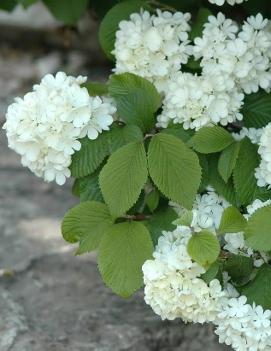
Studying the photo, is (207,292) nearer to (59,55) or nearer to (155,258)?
(155,258)

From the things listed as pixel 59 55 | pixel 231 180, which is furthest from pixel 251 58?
pixel 59 55

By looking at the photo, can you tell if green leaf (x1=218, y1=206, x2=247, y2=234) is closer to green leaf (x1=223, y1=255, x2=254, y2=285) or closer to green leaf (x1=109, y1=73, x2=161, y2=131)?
green leaf (x1=223, y1=255, x2=254, y2=285)

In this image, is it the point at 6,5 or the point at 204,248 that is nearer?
the point at 204,248

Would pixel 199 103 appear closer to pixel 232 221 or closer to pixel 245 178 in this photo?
pixel 245 178

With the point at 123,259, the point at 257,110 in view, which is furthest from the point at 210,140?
the point at 123,259

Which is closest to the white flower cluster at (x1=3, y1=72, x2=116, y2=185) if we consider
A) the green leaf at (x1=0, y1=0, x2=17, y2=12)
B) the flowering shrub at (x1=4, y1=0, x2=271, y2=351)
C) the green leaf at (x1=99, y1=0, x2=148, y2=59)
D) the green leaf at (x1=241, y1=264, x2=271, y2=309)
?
the flowering shrub at (x1=4, y1=0, x2=271, y2=351)
